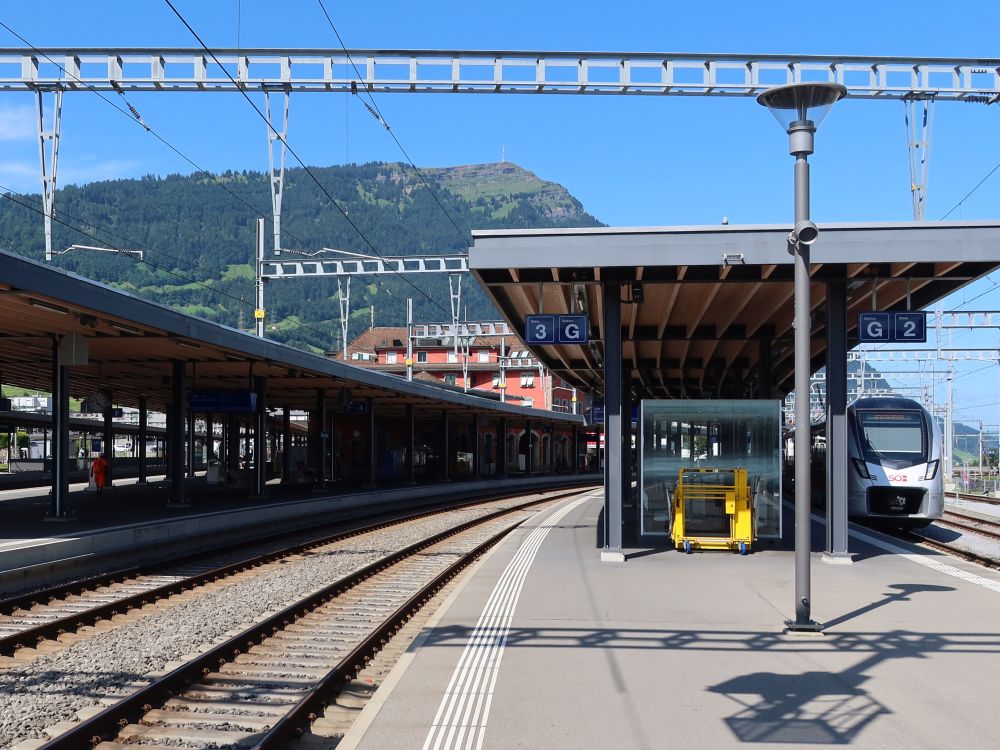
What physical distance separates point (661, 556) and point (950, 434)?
38504mm

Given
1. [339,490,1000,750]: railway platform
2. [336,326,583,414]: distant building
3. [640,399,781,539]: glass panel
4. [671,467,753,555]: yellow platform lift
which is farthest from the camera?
[336,326,583,414]: distant building

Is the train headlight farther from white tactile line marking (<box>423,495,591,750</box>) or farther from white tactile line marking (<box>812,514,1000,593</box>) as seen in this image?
white tactile line marking (<box>423,495,591,750</box>)

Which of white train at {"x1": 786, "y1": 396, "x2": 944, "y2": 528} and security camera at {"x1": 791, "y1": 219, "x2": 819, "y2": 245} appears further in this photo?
white train at {"x1": 786, "y1": 396, "x2": 944, "y2": 528}

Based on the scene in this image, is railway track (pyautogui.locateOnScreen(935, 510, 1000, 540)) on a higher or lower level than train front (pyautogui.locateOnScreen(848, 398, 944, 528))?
lower

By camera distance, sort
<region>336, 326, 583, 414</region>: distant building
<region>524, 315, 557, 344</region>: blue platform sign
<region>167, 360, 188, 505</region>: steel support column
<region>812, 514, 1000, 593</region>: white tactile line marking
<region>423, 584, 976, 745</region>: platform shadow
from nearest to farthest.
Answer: <region>423, 584, 976, 745</region>: platform shadow < <region>812, 514, 1000, 593</region>: white tactile line marking < <region>524, 315, 557, 344</region>: blue platform sign < <region>167, 360, 188, 505</region>: steel support column < <region>336, 326, 583, 414</region>: distant building

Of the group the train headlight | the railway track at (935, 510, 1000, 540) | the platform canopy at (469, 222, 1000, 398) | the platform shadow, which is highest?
the platform canopy at (469, 222, 1000, 398)

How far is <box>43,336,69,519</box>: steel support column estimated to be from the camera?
1761cm

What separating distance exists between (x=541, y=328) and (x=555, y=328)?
205 mm

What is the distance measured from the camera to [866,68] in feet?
62.5

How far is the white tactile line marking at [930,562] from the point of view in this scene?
12.5 metres

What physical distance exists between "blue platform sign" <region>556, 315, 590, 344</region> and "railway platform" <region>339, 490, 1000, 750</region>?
11.2ft

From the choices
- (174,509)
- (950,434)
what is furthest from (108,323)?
(950,434)

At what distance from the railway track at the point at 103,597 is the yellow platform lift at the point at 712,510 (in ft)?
21.4

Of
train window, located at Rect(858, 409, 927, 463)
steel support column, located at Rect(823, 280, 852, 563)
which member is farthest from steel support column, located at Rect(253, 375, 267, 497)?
steel support column, located at Rect(823, 280, 852, 563)
